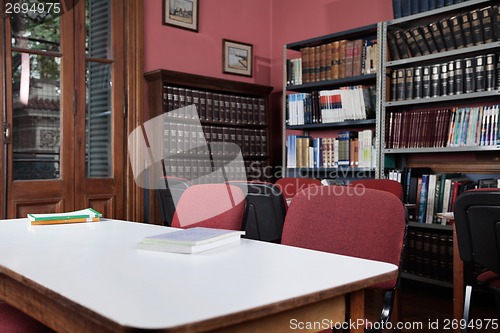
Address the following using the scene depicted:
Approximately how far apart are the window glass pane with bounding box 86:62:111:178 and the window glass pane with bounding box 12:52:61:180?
0.24 metres

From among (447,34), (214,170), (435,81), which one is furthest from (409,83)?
(214,170)

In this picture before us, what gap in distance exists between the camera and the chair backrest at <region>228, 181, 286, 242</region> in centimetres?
229

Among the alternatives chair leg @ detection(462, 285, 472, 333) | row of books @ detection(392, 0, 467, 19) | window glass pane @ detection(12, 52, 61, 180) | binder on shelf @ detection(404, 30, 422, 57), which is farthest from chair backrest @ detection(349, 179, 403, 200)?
window glass pane @ detection(12, 52, 61, 180)

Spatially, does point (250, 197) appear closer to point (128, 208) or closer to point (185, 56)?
point (128, 208)

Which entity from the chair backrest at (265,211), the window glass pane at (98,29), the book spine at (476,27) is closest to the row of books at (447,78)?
the book spine at (476,27)

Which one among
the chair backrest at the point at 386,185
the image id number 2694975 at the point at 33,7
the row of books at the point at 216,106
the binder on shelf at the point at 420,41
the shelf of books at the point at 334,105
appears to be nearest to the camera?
the chair backrest at the point at 386,185

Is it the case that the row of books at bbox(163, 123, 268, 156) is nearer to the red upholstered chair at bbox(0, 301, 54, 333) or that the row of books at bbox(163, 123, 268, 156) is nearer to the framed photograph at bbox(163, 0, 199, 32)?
the framed photograph at bbox(163, 0, 199, 32)

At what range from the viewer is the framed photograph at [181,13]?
443 centimetres

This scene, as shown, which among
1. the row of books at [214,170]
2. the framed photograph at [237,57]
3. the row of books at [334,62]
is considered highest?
the framed photograph at [237,57]

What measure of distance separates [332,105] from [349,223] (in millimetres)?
2827

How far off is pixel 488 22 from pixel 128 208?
2988 mm

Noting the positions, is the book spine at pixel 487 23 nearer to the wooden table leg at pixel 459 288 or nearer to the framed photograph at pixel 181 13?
the wooden table leg at pixel 459 288

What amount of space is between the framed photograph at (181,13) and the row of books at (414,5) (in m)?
1.79

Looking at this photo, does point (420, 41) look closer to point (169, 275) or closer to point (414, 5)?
point (414, 5)
